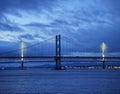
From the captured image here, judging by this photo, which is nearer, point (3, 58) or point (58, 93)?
point (58, 93)

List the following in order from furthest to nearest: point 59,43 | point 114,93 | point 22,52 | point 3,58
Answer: point 59,43, point 22,52, point 3,58, point 114,93

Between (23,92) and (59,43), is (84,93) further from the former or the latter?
(59,43)

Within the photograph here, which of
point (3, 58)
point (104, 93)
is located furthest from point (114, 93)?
point (3, 58)

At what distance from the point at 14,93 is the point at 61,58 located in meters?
36.7

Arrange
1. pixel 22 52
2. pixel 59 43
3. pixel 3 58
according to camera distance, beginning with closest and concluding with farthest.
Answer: pixel 3 58
pixel 22 52
pixel 59 43

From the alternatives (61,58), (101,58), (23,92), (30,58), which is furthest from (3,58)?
(23,92)

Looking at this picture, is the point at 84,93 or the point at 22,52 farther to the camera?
the point at 22,52

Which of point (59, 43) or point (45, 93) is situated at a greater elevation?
point (59, 43)

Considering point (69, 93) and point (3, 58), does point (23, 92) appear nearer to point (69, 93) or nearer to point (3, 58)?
point (69, 93)

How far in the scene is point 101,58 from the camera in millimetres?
65000

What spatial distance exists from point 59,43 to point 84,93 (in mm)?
46075

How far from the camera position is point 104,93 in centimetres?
2905

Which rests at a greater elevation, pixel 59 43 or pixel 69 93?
pixel 59 43

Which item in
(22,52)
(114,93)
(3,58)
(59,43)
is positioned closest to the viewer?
(114,93)
